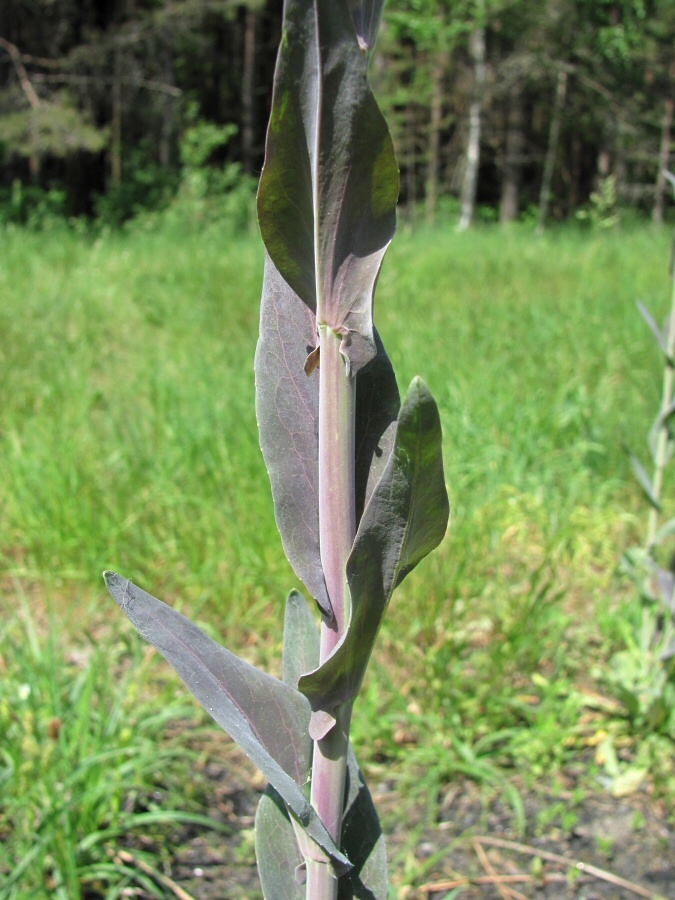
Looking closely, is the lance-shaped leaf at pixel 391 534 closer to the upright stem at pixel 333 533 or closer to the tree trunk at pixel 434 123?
the upright stem at pixel 333 533

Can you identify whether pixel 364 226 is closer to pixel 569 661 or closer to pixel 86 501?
pixel 569 661

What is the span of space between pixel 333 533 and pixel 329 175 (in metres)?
0.22

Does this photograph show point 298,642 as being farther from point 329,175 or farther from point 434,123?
point 434,123

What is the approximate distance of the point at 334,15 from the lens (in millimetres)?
386

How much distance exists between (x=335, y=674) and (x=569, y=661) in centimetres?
143

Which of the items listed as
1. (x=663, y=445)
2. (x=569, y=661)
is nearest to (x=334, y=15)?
(x=663, y=445)

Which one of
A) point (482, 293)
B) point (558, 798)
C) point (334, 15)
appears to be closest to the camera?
point (334, 15)

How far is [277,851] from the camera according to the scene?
1.96 ft

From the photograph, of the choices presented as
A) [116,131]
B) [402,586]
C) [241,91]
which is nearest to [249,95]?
[241,91]

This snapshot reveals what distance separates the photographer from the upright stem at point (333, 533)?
1.54ft

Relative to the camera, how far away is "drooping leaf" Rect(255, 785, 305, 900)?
587mm

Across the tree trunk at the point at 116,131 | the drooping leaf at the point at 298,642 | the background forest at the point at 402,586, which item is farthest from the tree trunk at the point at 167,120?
the drooping leaf at the point at 298,642

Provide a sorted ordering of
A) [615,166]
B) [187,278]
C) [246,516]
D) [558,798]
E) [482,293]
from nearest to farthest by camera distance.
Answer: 1. [558,798]
2. [246,516]
3. [482,293]
4. [187,278]
5. [615,166]

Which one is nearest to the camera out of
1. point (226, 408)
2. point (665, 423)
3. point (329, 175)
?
point (329, 175)
